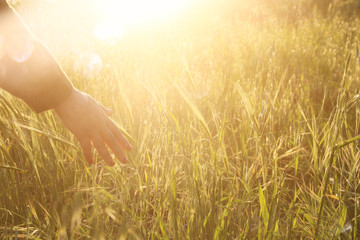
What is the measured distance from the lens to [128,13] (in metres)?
4.36

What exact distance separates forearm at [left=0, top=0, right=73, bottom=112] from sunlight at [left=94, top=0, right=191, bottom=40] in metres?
2.43

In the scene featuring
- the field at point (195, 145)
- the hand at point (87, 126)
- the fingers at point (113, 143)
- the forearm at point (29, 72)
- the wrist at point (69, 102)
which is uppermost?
the forearm at point (29, 72)

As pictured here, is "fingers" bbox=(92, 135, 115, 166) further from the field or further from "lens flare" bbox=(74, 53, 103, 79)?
"lens flare" bbox=(74, 53, 103, 79)

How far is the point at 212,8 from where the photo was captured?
234 inches

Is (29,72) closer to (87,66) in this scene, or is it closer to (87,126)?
(87,126)

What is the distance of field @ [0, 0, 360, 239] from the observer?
0.87 metres

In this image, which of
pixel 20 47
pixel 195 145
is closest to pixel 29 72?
pixel 20 47

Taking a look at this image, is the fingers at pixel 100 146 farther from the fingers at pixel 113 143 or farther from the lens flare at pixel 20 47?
the lens flare at pixel 20 47

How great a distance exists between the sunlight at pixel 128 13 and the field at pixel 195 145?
214 millimetres

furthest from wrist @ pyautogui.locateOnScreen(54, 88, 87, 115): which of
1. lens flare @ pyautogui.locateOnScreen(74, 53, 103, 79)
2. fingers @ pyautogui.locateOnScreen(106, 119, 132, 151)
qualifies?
lens flare @ pyautogui.locateOnScreen(74, 53, 103, 79)

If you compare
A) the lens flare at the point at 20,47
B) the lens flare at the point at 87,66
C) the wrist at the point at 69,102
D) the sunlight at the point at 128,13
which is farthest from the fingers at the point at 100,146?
the sunlight at the point at 128,13

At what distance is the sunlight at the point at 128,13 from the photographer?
3.64 metres

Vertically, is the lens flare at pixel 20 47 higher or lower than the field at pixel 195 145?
higher

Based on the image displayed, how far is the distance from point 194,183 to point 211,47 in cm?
235
